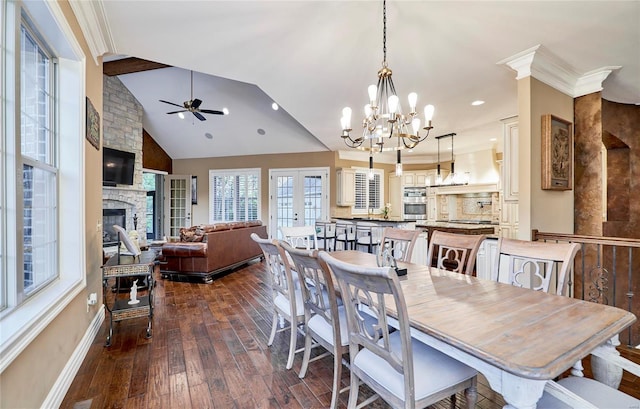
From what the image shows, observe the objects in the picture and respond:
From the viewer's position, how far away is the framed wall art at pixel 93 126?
2.67 meters

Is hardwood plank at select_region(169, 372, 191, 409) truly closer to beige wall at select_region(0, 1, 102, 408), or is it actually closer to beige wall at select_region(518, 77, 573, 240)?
beige wall at select_region(0, 1, 102, 408)

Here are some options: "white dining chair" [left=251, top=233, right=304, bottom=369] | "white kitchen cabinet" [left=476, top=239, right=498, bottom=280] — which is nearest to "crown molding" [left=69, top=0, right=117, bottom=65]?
"white dining chair" [left=251, top=233, right=304, bottom=369]

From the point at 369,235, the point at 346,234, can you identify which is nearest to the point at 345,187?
the point at 346,234

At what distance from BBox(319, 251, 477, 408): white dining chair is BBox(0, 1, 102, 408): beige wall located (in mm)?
1583

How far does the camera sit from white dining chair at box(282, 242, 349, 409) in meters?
1.73

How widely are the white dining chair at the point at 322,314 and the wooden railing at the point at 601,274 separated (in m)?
2.34

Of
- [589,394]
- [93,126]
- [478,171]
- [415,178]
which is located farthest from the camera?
[415,178]

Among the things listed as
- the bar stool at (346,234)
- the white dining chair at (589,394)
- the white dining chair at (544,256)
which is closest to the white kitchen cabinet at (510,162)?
the white dining chair at (544,256)

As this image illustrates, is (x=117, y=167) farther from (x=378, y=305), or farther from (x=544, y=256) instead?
(x=544, y=256)

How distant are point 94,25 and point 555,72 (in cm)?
469

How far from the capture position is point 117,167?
6.84 metres

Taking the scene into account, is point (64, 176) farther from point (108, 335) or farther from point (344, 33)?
point (344, 33)

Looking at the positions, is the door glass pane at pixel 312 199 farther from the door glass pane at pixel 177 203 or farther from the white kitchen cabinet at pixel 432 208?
the door glass pane at pixel 177 203

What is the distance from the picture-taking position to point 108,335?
2.85 meters
